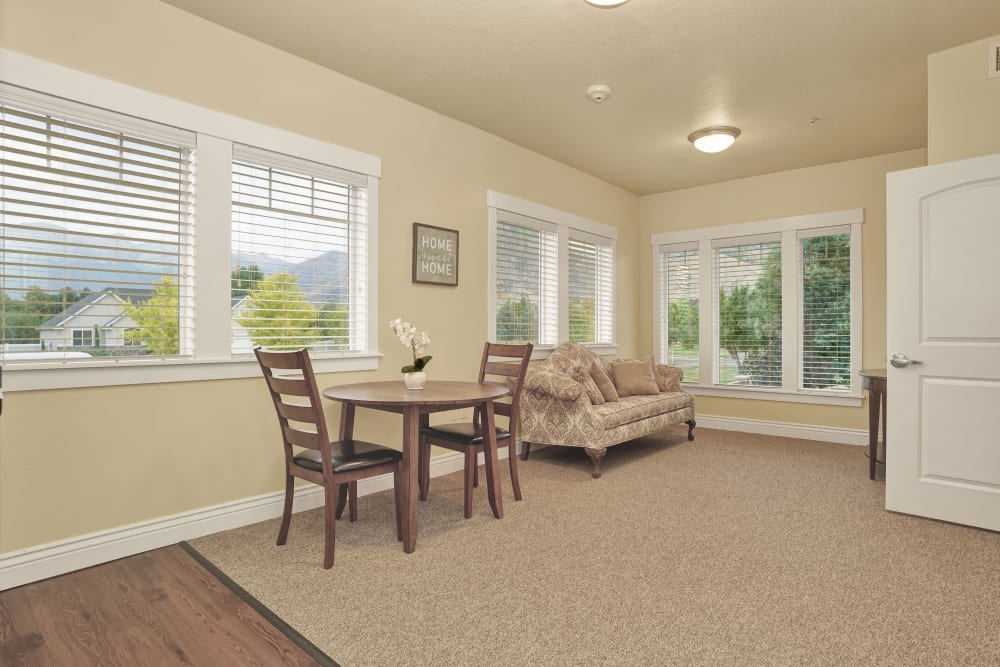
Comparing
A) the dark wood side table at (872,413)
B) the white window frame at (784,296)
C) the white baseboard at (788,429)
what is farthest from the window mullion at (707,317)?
the dark wood side table at (872,413)

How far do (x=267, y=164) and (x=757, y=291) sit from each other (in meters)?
4.87

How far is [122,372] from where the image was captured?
2572 mm

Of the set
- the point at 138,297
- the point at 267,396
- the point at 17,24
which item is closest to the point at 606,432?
the point at 267,396

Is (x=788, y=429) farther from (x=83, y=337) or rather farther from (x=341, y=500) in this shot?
(x=83, y=337)

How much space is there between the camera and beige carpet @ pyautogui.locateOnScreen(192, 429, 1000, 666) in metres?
1.84

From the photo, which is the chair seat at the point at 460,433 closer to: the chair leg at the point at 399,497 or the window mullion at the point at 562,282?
the chair leg at the point at 399,497

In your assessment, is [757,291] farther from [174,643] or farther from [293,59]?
[174,643]

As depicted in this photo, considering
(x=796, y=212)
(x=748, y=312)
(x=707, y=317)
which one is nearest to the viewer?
(x=796, y=212)

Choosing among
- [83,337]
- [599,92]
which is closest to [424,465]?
[83,337]

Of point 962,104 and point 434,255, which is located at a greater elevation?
point 962,104

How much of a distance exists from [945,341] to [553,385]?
92.8 inches

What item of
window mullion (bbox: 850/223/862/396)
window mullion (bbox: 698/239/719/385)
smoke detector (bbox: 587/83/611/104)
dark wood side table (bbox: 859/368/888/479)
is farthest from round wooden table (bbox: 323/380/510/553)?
window mullion (bbox: 850/223/862/396)

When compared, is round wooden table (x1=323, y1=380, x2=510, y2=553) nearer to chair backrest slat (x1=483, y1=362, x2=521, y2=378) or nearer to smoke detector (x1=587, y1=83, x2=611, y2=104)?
chair backrest slat (x1=483, y1=362, x2=521, y2=378)

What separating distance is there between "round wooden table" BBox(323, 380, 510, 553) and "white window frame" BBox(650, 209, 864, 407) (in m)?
3.66
